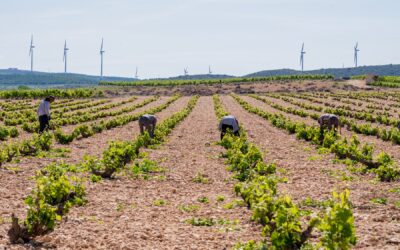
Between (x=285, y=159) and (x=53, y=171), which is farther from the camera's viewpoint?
(x=285, y=159)

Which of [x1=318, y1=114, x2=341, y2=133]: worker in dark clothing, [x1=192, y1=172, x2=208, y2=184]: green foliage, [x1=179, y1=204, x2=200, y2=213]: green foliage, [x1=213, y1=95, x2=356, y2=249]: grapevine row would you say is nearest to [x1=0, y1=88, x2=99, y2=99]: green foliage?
[x1=318, y1=114, x2=341, y2=133]: worker in dark clothing

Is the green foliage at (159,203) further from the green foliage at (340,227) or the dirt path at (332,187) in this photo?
the green foliage at (340,227)

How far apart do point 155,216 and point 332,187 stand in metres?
5.26

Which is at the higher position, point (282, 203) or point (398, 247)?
point (282, 203)

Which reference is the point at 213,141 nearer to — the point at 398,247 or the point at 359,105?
the point at 398,247

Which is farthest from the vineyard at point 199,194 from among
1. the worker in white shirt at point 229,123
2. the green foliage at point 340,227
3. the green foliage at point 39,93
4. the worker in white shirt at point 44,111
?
the green foliage at point 39,93

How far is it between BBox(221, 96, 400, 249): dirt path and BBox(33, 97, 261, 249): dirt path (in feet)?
6.45

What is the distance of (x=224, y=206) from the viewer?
11.9 metres

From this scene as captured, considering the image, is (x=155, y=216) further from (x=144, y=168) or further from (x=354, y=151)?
(x=354, y=151)

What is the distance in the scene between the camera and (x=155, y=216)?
11219mm

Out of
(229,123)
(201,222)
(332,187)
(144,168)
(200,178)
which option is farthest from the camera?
(229,123)

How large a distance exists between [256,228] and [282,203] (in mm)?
1339

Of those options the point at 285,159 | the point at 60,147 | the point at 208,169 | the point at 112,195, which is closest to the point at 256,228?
the point at 112,195

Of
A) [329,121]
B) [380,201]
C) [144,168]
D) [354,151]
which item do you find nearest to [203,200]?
[380,201]
